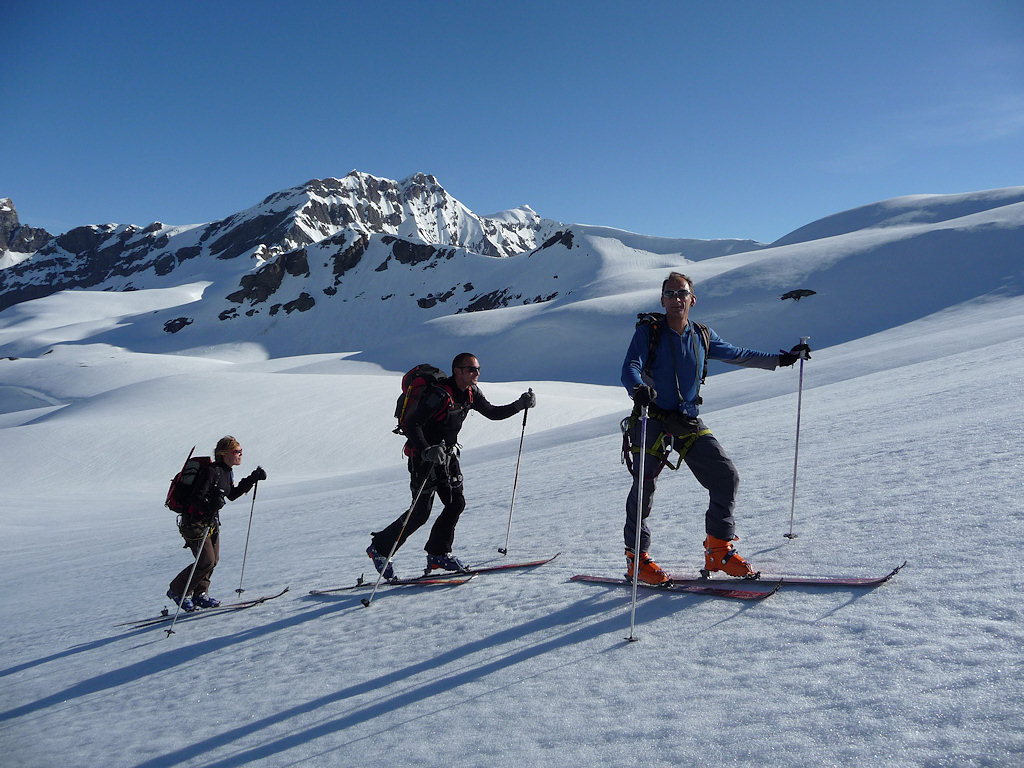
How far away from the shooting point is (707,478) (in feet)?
14.4

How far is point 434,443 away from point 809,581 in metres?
3.19

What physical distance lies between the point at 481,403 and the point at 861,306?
3898 cm

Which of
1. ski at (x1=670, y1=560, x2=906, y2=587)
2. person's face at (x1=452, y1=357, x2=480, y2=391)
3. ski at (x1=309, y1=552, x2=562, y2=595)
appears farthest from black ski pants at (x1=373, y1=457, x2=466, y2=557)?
ski at (x1=670, y1=560, x2=906, y2=587)

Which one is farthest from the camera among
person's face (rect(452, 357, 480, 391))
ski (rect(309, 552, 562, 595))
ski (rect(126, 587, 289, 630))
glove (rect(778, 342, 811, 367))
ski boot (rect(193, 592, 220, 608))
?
ski boot (rect(193, 592, 220, 608))

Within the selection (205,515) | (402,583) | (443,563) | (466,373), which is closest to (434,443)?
(466,373)

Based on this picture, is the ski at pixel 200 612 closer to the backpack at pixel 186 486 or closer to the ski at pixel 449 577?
the ski at pixel 449 577

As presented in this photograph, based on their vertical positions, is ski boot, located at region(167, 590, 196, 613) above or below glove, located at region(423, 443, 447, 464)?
below

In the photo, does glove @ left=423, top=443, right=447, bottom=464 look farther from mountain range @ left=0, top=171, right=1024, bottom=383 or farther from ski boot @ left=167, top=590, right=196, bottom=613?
mountain range @ left=0, top=171, right=1024, bottom=383

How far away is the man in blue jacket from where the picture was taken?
14.1ft

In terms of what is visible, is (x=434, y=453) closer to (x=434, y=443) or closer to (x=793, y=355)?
(x=434, y=443)

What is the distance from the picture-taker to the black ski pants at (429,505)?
5.59 m

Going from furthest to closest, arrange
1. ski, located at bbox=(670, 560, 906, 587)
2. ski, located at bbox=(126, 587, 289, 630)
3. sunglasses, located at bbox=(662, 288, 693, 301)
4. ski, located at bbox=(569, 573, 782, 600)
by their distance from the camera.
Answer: ski, located at bbox=(126, 587, 289, 630) → sunglasses, located at bbox=(662, 288, 693, 301) → ski, located at bbox=(569, 573, 782, 600) → ski, located at bbox=(670, 560, 906, 587)

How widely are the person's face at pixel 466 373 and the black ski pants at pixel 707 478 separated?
1658mm

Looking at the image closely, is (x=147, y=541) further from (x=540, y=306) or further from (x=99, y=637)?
(x=540, y=306)
